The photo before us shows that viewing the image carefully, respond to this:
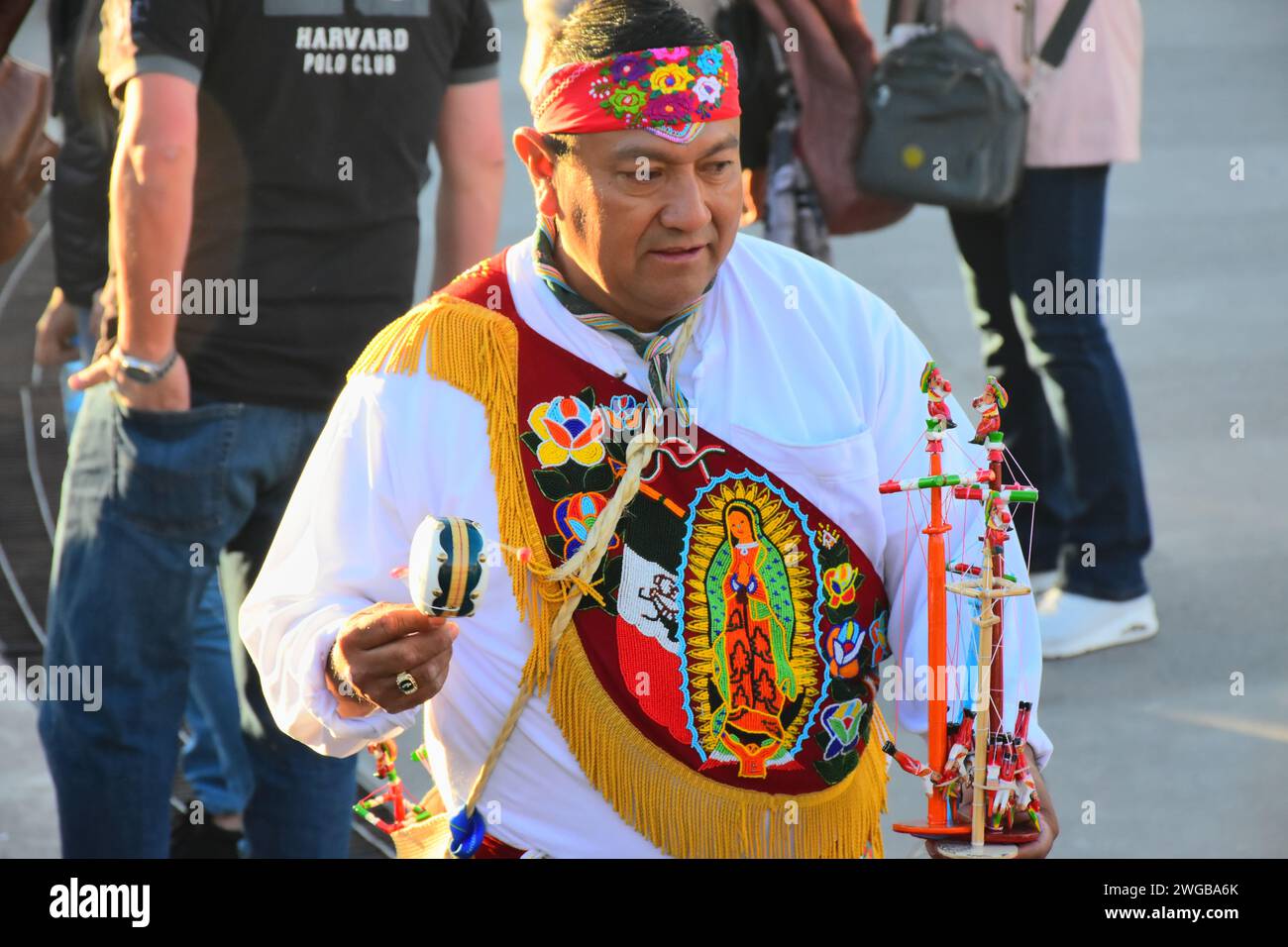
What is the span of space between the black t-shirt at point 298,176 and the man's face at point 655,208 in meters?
1.35

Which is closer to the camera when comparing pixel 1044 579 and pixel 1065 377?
pixel 1065 377

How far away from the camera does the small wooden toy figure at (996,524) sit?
2396 millimetres

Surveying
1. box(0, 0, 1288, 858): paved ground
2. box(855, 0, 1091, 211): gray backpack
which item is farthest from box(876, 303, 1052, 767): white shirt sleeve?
box(855, 0, 1091, 211): gray backpack

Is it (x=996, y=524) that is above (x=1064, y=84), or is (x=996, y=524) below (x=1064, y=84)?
below

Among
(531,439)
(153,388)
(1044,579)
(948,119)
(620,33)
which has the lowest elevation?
(1044,579)

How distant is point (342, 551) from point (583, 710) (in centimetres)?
38

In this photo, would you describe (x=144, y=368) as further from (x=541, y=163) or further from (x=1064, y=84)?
(x=1064, y=84)

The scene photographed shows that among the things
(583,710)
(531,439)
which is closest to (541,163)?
(531,439)

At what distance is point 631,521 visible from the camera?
2.62 m

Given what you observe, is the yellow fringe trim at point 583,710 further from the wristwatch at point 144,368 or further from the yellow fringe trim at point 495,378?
the wristwatch at point 144,368

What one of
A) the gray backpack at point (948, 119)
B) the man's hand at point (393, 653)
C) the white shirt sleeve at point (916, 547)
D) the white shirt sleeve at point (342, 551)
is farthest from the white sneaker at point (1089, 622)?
the man's hand at point (393, 653)

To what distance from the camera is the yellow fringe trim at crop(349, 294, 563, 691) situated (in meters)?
2.61

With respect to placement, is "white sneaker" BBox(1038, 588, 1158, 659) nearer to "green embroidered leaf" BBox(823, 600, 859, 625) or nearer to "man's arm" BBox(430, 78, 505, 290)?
"man's arm" BBox(430, 78, 505, 290)

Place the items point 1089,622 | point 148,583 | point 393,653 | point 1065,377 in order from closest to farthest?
point 393,653 < point 148,583 < point 1065,377 < point 1089,622
